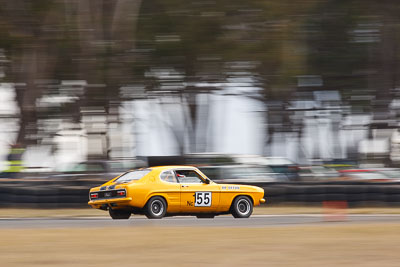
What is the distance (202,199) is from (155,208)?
41.8 inches

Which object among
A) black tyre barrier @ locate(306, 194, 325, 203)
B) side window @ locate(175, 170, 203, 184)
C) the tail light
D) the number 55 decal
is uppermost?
side window @ locate(175, 170, 203, 184)

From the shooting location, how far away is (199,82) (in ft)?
86.3

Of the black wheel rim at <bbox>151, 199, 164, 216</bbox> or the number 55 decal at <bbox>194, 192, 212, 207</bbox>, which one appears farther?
the number 55 decal at <bbox>194, 192, 212, 207</bbox>

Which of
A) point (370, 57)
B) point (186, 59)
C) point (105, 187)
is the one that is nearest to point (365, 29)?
point (370, 57)

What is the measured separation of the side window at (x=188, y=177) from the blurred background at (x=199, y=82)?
5.37 metres

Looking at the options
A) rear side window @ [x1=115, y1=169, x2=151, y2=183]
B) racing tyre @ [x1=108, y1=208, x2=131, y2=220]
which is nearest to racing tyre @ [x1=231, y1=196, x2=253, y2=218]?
rear side window @ [x1=115, y1=169, x2=151, y2=183]

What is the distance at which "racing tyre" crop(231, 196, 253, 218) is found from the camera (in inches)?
626

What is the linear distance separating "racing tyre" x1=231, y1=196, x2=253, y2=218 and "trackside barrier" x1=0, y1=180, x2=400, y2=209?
3.60 m

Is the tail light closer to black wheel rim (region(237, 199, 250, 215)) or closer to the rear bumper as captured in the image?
the rear bumper

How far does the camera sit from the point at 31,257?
8.29 meters

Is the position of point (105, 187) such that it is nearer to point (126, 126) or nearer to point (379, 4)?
point (126, 126)

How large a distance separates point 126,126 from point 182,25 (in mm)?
3863

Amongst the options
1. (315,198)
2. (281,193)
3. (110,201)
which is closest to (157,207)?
(110,201)

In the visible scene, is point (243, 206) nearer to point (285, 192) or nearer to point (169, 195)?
point (169, 195)
